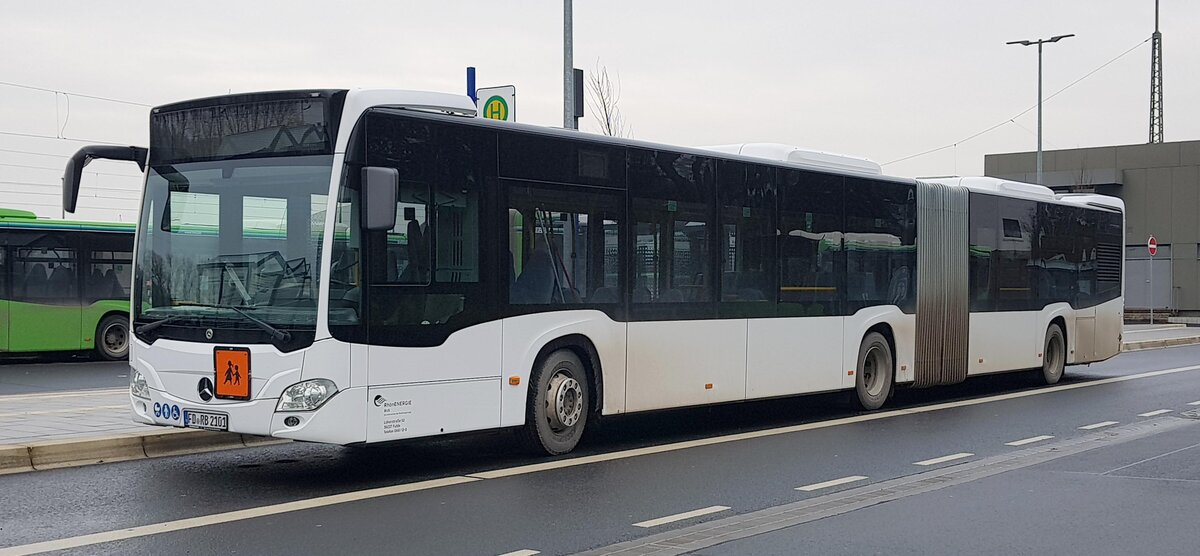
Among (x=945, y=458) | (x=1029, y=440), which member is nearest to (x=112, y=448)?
(x=945, y=458)

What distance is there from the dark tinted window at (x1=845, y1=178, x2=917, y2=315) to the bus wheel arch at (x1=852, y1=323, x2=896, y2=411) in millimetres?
404

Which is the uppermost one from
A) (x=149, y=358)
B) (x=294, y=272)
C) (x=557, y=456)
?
(x=294, y=272)

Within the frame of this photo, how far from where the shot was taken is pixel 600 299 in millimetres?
11672

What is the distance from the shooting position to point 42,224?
2322 cm

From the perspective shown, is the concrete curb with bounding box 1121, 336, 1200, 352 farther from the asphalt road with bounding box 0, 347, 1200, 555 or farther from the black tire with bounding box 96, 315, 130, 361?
the black tire with bounding box 96, 315, 130, 361

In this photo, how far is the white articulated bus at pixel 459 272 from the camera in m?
9.32

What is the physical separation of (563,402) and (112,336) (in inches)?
621

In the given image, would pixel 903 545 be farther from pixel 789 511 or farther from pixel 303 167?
pixel 303 167

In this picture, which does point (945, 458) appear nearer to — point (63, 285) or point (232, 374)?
point (232, 374)

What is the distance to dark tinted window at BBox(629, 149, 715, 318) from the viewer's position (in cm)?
1223

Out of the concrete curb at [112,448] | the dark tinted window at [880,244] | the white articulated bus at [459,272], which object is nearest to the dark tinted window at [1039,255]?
the dark tinted window at [880,244]

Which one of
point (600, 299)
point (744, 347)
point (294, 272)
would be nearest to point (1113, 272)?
point (744, 347)

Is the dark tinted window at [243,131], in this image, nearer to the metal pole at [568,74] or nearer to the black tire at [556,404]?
the black tire at [556,404]

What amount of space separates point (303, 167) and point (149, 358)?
6.29ft
